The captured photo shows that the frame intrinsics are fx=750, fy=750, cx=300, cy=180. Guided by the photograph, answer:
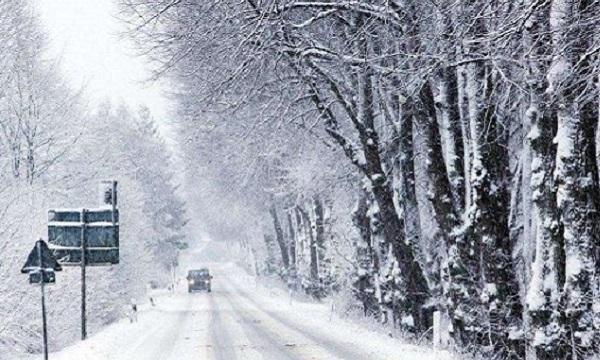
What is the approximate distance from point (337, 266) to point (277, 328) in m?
9.51

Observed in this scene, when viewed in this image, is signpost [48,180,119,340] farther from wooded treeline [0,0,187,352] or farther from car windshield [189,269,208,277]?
car windshield [189,269,208,277]

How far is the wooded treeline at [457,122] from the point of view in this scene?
10.1 meters

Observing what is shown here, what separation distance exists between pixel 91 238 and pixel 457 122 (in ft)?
36.6

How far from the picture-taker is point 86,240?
20578 millimetres

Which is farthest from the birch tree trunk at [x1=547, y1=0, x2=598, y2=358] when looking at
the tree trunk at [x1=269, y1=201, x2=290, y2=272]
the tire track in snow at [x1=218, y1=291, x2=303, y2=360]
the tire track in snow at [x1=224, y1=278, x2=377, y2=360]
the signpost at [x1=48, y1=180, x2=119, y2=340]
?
the tree trunk at [x1=269, y1=201, x2=290, y2=272]

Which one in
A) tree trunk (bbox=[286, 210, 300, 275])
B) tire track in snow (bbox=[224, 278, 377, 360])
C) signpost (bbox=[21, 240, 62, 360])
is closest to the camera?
signpost (bbox=[21, 240, 62, 360])

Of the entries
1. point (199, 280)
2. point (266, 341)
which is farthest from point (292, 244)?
point (266, 341)

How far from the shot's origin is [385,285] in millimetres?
20812

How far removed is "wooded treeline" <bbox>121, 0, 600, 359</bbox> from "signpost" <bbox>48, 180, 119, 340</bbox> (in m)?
4.00

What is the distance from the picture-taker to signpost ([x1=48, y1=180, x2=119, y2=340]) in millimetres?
20312

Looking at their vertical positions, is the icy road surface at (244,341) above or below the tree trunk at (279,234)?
below

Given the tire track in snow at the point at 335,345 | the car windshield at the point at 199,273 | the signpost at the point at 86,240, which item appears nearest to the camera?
the tire track in snow at the point at 335,345

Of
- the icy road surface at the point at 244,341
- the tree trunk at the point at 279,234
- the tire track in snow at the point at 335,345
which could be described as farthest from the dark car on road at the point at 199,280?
the tire track in snow at the point at 335,345

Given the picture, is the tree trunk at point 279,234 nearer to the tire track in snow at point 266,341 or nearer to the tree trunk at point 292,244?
the tree trunk at point 292,244
